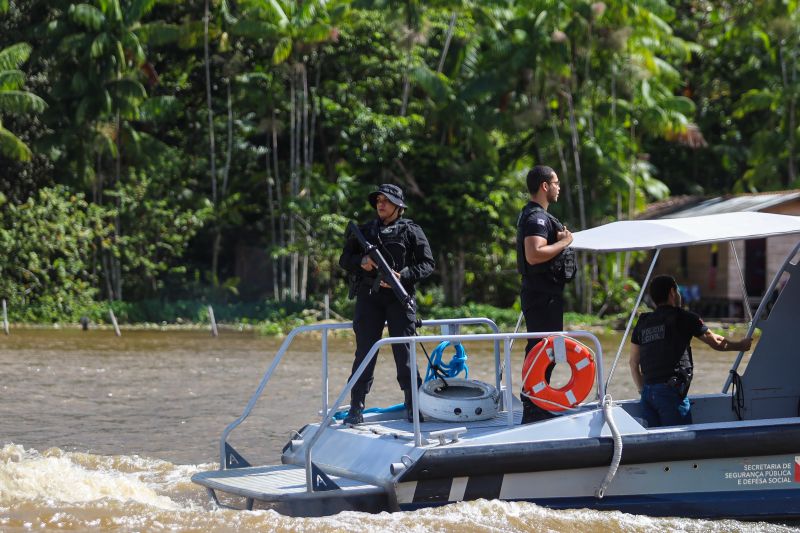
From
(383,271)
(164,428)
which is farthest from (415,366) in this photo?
(164,428)

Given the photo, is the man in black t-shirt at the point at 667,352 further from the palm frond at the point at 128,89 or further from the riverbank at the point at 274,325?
the palm frond at the point at 128,89

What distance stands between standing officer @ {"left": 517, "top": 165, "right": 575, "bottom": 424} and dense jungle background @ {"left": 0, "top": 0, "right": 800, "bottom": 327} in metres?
19.3

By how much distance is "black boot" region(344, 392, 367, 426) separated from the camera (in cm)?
768

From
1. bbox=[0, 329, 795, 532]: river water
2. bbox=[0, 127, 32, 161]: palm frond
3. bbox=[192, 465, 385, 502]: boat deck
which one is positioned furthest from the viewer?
bbox=[0, 127, 32, 161]: palm frond

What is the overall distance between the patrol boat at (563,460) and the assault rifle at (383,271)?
1.56 feet

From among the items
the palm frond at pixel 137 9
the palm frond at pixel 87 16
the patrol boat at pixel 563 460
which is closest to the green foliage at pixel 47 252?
the palm frond at pixel 87 16

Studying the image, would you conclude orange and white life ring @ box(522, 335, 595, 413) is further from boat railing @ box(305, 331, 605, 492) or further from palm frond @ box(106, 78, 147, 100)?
palm frond @ box(106, 78, 147, 100)

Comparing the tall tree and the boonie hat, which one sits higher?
the tall tree

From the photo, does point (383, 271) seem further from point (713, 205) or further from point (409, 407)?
point (713, 205)

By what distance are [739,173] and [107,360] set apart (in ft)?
77.5

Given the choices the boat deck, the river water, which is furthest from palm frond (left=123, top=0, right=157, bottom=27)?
the boat deck

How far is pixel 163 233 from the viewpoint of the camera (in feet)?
91.9

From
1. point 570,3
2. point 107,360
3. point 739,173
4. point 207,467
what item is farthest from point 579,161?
point 207,467

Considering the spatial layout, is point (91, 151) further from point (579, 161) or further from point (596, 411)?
point (596, 411)
